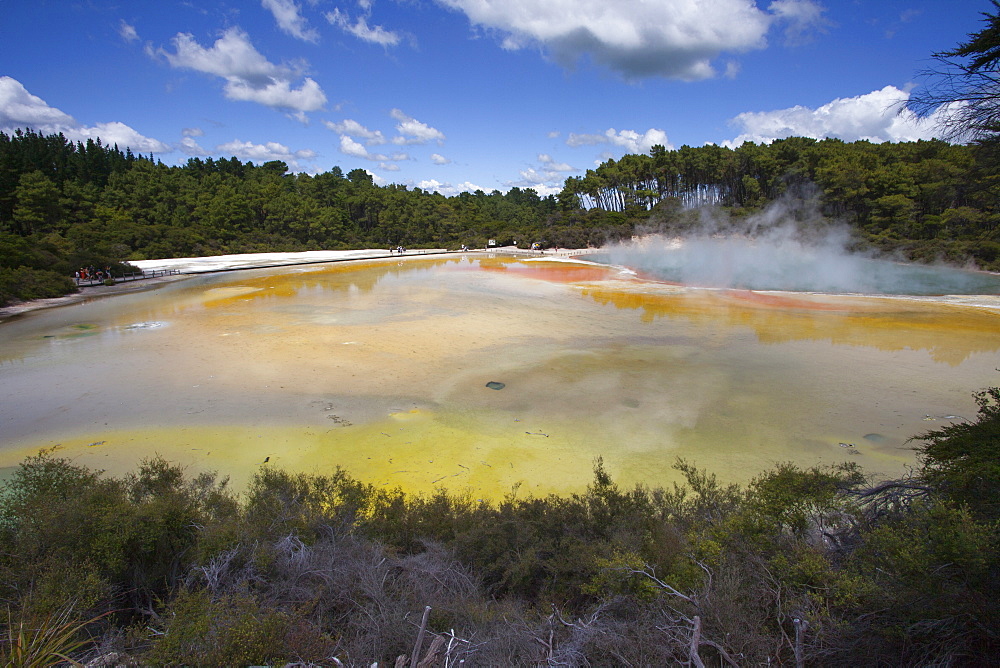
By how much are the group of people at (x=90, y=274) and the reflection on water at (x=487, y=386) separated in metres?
6.59

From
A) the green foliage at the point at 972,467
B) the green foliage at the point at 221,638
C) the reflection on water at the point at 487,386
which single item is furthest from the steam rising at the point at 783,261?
the green foliage at the point at 221,638

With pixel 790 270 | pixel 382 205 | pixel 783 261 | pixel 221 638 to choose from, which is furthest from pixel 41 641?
pixel 382 205

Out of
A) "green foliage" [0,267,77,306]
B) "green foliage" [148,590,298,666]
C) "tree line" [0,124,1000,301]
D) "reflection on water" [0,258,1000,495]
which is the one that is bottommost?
"reflection on water" [0,258,1000,495]

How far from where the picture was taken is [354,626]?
284 centimetres

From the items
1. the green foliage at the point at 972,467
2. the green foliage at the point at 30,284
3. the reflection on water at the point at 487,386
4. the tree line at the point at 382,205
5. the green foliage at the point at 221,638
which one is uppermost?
the tree line at the point at 382,205

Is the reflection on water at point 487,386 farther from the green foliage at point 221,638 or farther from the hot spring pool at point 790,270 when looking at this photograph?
the hot spring pool at point 790,270

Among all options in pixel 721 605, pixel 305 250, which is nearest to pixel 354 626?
pixel 721 605

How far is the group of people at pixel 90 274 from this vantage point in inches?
834

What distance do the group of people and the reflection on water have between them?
659 centimetres

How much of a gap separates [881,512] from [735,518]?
0.98m

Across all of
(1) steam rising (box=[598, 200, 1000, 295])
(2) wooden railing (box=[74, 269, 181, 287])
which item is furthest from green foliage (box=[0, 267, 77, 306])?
(1) steam rising (box=[598, 200, 1000, 295])

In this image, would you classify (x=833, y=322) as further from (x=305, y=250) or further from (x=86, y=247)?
(x=305, y=250)

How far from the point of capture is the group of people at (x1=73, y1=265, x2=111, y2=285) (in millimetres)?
21172

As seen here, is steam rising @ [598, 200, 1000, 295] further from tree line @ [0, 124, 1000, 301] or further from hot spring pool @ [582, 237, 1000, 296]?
tree line @ [0, 124, 1000, 301]
